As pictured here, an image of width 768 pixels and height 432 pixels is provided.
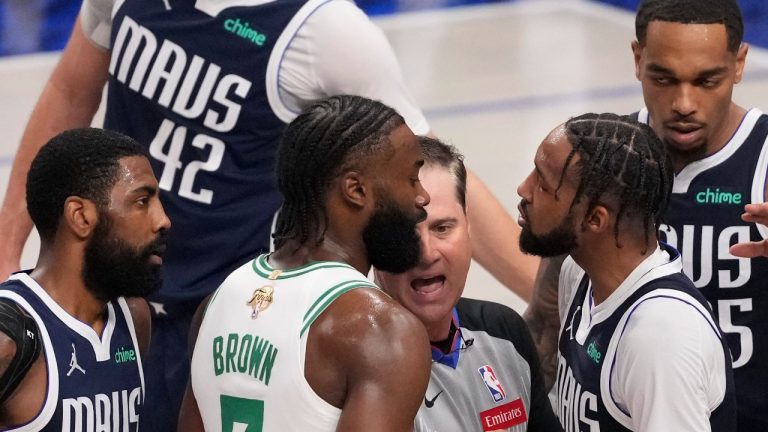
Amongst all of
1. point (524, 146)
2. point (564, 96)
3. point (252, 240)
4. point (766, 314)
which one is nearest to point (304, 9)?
point (252, 240)

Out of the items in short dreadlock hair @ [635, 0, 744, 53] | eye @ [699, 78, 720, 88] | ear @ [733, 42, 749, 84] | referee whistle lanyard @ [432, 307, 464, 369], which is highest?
short dreadlock hair @ [635, 0, 744, 53]

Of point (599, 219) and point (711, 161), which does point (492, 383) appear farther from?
point (711, 161)

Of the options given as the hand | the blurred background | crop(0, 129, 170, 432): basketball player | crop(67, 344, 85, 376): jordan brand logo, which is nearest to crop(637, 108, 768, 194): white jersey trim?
the hand

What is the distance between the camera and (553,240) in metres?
2.88

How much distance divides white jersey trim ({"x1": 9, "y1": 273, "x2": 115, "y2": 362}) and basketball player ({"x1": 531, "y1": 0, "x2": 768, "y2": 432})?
1474mm

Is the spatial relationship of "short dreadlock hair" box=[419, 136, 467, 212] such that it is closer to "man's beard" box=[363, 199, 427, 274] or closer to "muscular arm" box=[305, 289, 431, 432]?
"man's beard" box=[363, 199, 427, 274]

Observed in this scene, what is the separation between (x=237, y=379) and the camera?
257 cm

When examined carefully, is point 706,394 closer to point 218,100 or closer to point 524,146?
point 218,100

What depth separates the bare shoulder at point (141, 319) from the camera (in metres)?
3.16

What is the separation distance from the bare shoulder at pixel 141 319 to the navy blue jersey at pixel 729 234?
4.49ft

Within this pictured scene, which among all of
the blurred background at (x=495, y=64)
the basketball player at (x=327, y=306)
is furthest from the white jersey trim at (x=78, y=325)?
the blurred background at (x=495, y=64)

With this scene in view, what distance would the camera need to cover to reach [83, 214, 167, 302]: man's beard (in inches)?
113

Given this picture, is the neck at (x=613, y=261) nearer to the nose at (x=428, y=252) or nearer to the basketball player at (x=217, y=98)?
the nose at (x=428, y=252)

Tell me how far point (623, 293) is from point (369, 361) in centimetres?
67
